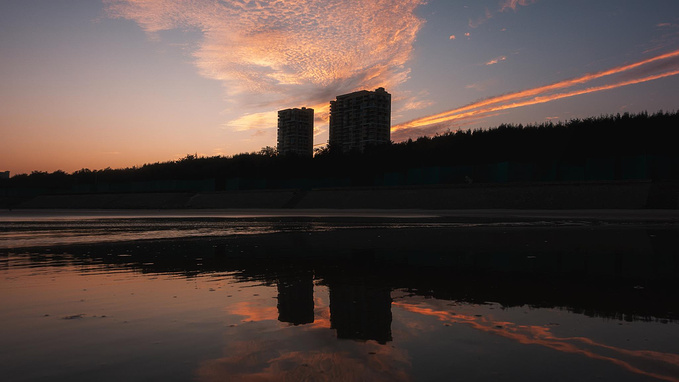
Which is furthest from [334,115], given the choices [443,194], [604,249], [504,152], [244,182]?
[604,249]

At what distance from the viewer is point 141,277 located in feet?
23.2

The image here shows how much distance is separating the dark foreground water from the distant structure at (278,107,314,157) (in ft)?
446

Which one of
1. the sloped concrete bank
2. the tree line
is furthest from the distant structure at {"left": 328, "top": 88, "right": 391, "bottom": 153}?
the sloped concrete bank

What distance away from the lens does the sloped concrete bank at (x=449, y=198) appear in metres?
37.4

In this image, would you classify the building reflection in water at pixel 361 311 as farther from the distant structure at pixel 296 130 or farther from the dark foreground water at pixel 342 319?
the distant structure at pixel 296 130

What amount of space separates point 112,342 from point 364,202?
52230 mm

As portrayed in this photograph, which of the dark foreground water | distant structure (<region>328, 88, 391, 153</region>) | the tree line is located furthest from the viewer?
distant structure (<region>328, 88, 391, 153</region>)

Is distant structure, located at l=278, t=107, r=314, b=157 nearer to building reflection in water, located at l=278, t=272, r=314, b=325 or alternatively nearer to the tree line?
the tree line

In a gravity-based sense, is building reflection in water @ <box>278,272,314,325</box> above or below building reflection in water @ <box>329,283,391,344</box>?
below

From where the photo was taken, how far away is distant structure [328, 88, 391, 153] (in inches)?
5094

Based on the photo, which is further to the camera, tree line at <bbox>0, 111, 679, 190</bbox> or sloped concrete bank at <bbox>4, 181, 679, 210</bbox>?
tree line at <bbox>0, 111, 679, 190</bbox>

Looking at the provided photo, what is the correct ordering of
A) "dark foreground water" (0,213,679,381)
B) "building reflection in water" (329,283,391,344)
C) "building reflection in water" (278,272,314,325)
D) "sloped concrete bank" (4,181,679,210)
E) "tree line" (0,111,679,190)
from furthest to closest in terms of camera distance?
"tree line" (0,111,679,190)
"sloped concrete bank" (4,181,679,210)
"building reflection in water" (278,272,314,325)
"building reflection in water" (329,283,391,344)
"dark foreground water" (0,213,679,381)

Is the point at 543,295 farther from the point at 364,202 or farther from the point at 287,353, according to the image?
the point at 364,202

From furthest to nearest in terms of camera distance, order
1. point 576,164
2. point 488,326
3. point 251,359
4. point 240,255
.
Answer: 1. point 576,164
2. point 240,255
3. point 488,326
4. point 251,359
